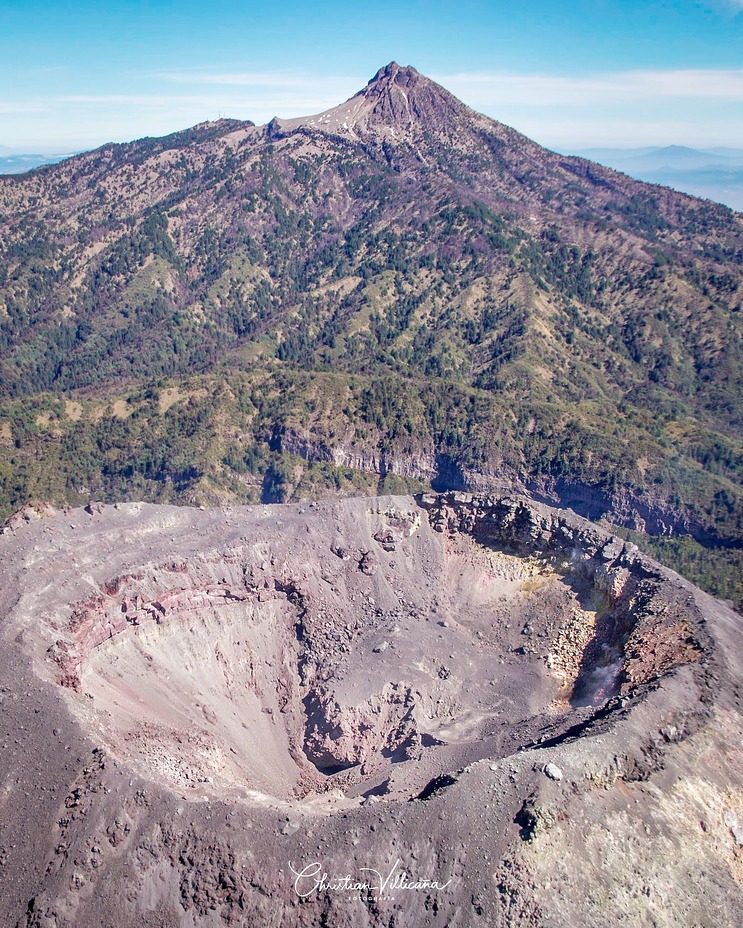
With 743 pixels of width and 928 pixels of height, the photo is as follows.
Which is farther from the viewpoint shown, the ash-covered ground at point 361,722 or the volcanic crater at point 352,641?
the volcanic crater at point 352,641

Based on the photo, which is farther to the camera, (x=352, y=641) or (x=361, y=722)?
Result: (x=352, y=641)

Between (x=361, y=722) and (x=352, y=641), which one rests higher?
(x=352, y=641)

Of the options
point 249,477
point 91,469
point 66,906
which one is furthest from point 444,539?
point 91,469

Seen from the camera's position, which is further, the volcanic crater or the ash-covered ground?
the volcanic crater

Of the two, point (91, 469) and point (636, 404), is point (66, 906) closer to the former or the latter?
point (91, 469)

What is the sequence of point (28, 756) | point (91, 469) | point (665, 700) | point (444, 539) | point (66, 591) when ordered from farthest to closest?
point (91, 469) → point (444, 539) → point (66, 591) → point (665, 700) → point (28, 756)

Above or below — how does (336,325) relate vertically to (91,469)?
above

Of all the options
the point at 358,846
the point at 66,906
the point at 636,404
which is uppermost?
the point at 358,846

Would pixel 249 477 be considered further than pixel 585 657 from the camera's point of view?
Yes
